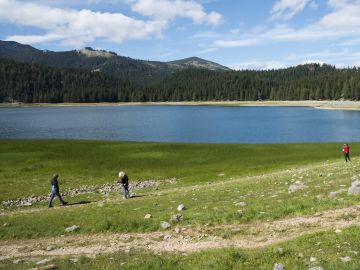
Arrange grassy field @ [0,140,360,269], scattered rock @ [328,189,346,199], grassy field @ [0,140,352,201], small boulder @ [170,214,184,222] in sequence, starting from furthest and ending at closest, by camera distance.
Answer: grassy field @ [0,140,352,201] → scattered rock @ [328,189,346,199] → small boulder @ [170,214,184,222] → grassy field @ [0,140,360,269]

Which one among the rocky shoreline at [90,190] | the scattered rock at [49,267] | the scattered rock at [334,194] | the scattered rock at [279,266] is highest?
the scattered rock at [334,194]

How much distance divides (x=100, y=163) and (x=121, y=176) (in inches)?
931

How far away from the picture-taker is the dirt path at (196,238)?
1583 cm

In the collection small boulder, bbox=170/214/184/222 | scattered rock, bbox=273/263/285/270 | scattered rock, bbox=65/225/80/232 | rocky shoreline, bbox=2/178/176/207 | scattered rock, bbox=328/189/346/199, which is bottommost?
rocky shoreline, bbox=2/178/176/207

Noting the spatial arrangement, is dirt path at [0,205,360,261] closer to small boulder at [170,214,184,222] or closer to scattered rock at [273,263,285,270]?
small boulder at [170,214,184,222]

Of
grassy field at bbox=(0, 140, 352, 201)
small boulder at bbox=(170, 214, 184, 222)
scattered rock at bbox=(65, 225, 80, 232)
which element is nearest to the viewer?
small boulder at bbox=(170, 214, 184, 222)

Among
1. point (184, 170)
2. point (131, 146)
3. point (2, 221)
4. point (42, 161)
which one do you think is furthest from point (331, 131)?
point (2, 221)

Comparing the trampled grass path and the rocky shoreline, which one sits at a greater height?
the trampled grass path

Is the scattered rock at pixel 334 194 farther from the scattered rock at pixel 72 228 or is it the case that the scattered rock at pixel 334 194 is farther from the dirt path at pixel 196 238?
the scattered rock at pixel 72 228

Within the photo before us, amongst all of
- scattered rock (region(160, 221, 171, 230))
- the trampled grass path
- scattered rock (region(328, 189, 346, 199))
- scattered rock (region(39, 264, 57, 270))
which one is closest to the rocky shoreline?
the trampled grass path

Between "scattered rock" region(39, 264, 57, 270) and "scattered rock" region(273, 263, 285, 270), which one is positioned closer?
"scattered rock" region(273, 263, 285, 270)

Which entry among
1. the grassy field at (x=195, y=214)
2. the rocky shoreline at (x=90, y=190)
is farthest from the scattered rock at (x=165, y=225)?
the rocky shoreline at (x=90, y=190)

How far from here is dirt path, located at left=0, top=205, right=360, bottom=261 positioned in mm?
15828

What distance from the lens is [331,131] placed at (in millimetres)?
111125
